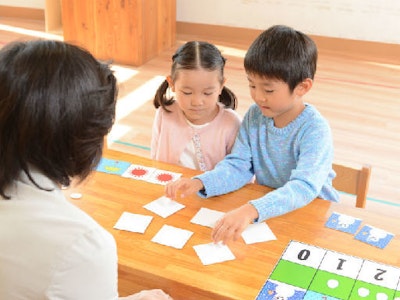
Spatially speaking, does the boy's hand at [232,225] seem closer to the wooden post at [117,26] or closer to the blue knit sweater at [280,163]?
the blue knit sweater at [280,163]

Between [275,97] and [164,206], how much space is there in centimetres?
52

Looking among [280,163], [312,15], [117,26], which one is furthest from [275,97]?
[312,15]

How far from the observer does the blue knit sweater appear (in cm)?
185

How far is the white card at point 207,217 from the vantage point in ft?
5.85

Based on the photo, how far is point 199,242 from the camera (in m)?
1.69

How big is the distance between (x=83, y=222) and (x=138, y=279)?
1.74ft

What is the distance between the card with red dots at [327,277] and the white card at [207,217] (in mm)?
248

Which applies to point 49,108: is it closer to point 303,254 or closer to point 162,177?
point 303,254

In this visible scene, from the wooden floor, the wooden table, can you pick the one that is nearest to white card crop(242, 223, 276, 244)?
the wooden table

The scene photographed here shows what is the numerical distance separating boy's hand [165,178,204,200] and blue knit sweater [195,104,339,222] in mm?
21

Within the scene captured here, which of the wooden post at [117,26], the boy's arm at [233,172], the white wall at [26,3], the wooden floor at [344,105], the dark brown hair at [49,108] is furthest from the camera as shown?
the white wall at [26,3]

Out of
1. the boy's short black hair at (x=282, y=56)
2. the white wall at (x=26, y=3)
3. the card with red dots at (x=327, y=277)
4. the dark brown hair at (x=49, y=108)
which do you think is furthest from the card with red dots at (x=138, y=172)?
the white wall at (x=26, y=3)

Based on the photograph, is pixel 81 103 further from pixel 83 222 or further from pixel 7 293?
pixel 7 293

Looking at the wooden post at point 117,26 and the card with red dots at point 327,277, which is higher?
the card with red dots at point 327,277
